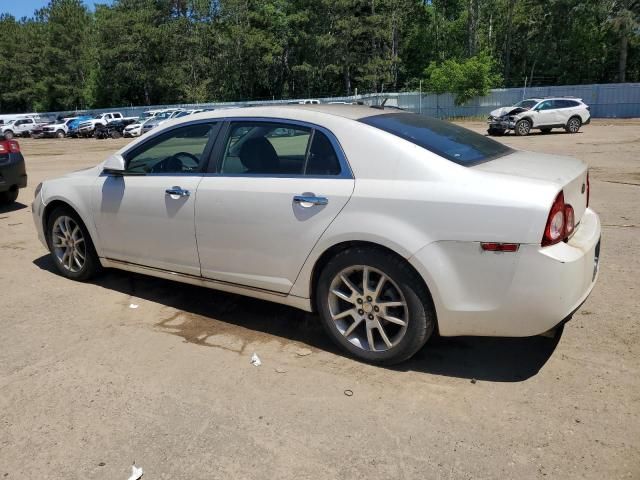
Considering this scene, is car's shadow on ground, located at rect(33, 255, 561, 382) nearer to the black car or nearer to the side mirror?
the side mirror

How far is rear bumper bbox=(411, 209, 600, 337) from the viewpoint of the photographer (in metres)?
2.99

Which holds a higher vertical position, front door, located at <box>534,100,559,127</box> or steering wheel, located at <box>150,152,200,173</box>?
steering wheel, located at <box>150,152,200,173</box>

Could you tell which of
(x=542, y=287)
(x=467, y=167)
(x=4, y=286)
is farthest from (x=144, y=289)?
(x=542, y=287)

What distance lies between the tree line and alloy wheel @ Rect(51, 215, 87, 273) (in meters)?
42.4

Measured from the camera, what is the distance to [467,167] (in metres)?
3.31

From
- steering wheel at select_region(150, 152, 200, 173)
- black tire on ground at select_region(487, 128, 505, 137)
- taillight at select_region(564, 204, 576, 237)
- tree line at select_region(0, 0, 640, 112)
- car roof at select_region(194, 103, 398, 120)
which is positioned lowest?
black tire on ground at select_region(487, 128, 505, 137)

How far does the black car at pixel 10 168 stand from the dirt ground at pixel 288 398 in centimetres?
485

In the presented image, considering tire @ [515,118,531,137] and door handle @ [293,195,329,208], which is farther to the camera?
tire @ [515,118,531,137]

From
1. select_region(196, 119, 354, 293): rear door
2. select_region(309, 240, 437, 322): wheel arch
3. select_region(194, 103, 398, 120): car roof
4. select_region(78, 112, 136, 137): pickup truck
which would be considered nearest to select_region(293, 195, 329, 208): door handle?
select_region(196, 119, 354, 293): rear door

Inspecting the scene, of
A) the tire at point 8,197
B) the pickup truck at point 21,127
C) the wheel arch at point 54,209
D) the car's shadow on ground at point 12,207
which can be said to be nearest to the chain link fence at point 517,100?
the pickup truck at point 21,127

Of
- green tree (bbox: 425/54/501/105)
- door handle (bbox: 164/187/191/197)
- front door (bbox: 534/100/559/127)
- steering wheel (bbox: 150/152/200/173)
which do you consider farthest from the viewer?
green tree (bbox: 425/54/501/105)

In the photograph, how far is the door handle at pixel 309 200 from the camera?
3.54 m

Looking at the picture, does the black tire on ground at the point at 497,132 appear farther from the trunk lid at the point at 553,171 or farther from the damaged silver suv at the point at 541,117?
the trunk lid at the point at 553,171

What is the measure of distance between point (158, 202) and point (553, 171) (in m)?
2.84
